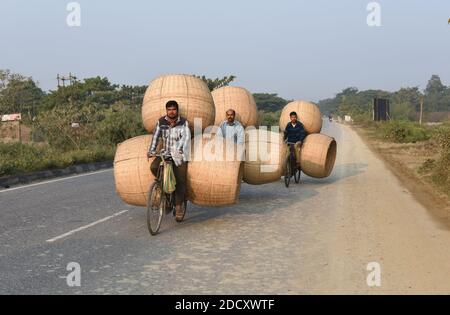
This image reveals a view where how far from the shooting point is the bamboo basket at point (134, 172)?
7453 mm

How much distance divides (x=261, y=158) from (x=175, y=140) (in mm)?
2900

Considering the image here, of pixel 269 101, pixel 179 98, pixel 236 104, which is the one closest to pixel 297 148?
pixel 236 104

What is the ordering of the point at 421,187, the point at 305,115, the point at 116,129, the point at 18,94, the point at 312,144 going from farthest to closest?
the point at 18,94 < the point at 116,129 < the point at 305,115 < the point at 312,144 < the point at 421,187

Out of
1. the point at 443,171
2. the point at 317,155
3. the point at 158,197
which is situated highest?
the point at 317,155

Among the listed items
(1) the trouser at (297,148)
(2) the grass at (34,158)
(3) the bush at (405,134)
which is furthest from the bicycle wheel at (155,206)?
(3) the bush at (405,134)

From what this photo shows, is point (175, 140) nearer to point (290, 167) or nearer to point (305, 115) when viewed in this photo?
point (290, 167)

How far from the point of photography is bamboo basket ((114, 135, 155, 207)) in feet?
24.5

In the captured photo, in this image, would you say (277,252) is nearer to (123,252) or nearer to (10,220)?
(123,252)

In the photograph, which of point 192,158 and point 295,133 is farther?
point 295,133

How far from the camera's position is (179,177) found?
288 inches

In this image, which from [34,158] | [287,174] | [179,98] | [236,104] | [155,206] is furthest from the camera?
[34,158]

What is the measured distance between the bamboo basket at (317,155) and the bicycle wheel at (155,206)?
19.4 feet
